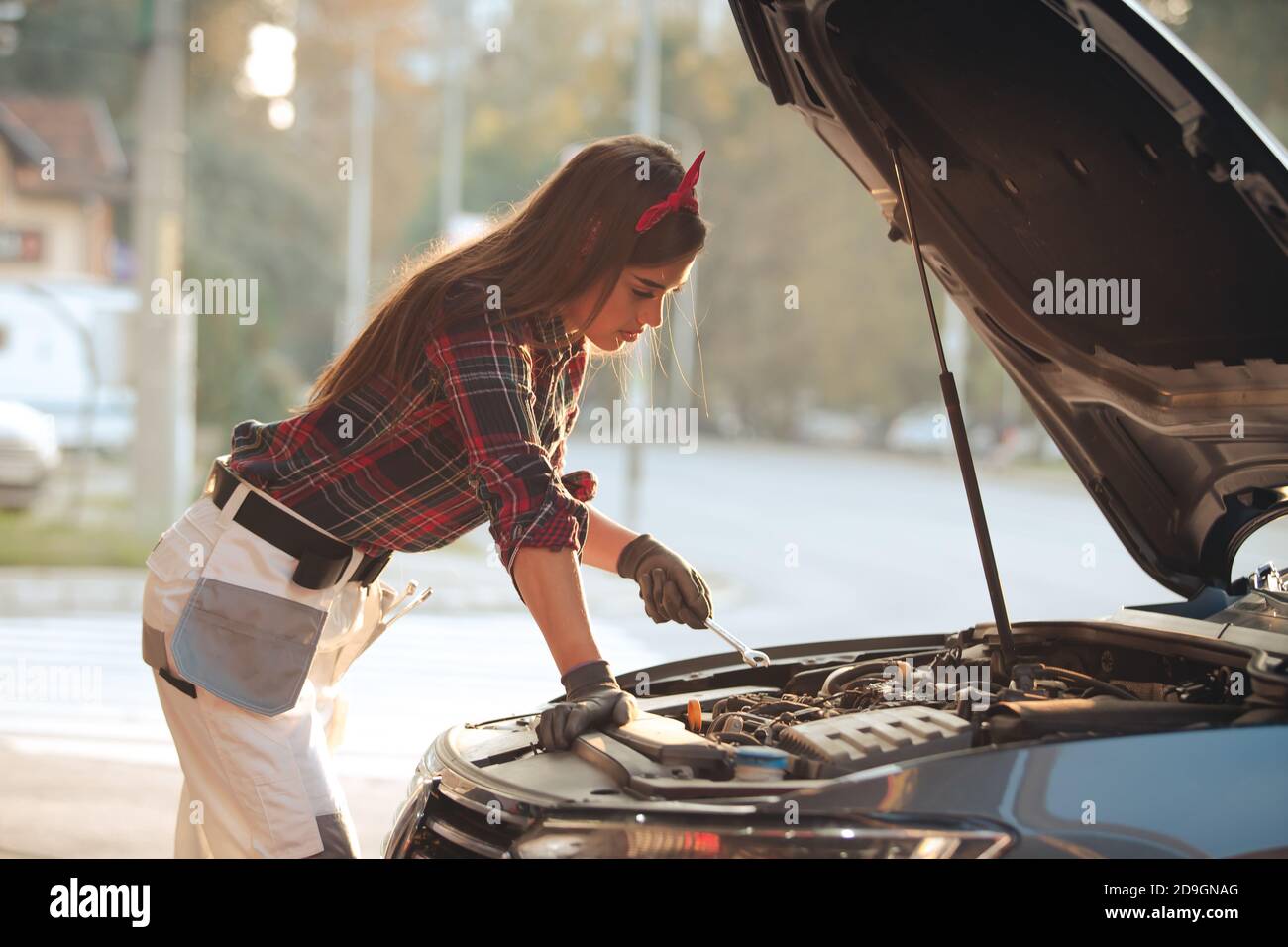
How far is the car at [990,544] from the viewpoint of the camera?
1.84 meters

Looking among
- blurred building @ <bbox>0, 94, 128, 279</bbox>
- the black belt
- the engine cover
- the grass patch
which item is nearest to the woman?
the black belt

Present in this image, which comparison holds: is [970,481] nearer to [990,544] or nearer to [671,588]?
[990,544]

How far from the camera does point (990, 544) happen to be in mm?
2533

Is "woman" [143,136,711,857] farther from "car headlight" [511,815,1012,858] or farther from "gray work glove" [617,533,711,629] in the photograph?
"car headlight" [511,815,1012,858]

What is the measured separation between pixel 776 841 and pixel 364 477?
3.68 feet

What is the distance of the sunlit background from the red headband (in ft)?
1.21

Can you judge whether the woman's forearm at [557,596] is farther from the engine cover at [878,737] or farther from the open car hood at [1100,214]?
the open car hood at [1100,214]

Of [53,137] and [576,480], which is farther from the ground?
[53,137]

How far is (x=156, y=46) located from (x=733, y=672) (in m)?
10.5

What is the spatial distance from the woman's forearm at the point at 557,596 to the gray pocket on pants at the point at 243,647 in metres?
0.52

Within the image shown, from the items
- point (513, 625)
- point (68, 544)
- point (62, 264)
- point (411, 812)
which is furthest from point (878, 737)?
point (62, 264)
